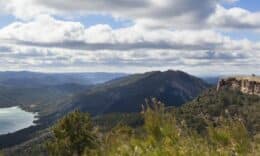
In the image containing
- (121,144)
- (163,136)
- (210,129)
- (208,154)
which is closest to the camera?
(208,154)

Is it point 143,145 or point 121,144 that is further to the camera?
point 121,144

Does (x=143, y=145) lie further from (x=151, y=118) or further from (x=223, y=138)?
(x=223, y=138)

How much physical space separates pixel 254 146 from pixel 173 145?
1087 millimetres

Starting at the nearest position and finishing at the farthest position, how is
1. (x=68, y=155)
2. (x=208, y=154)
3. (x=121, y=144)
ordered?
(x=208, y=154) → (x=121, y=144) → (x=68, y=155)

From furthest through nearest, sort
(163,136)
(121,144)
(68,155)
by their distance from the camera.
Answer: (68,155) → (121,144) → (163,136)

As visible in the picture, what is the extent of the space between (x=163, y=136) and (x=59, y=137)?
2052 inches

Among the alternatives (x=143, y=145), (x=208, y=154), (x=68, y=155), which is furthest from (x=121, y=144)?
(x=68, y=155)

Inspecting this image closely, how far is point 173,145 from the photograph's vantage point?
239 inches

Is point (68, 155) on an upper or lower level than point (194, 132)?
lower

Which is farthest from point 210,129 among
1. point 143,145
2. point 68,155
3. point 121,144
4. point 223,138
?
point 68,155

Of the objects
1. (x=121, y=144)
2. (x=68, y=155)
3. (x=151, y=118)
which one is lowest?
(x=68, y=155)

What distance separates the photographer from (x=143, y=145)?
6648 mm

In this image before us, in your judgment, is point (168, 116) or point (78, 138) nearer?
point (168, 116)

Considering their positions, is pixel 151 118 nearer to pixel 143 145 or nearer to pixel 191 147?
pixel 143 145
